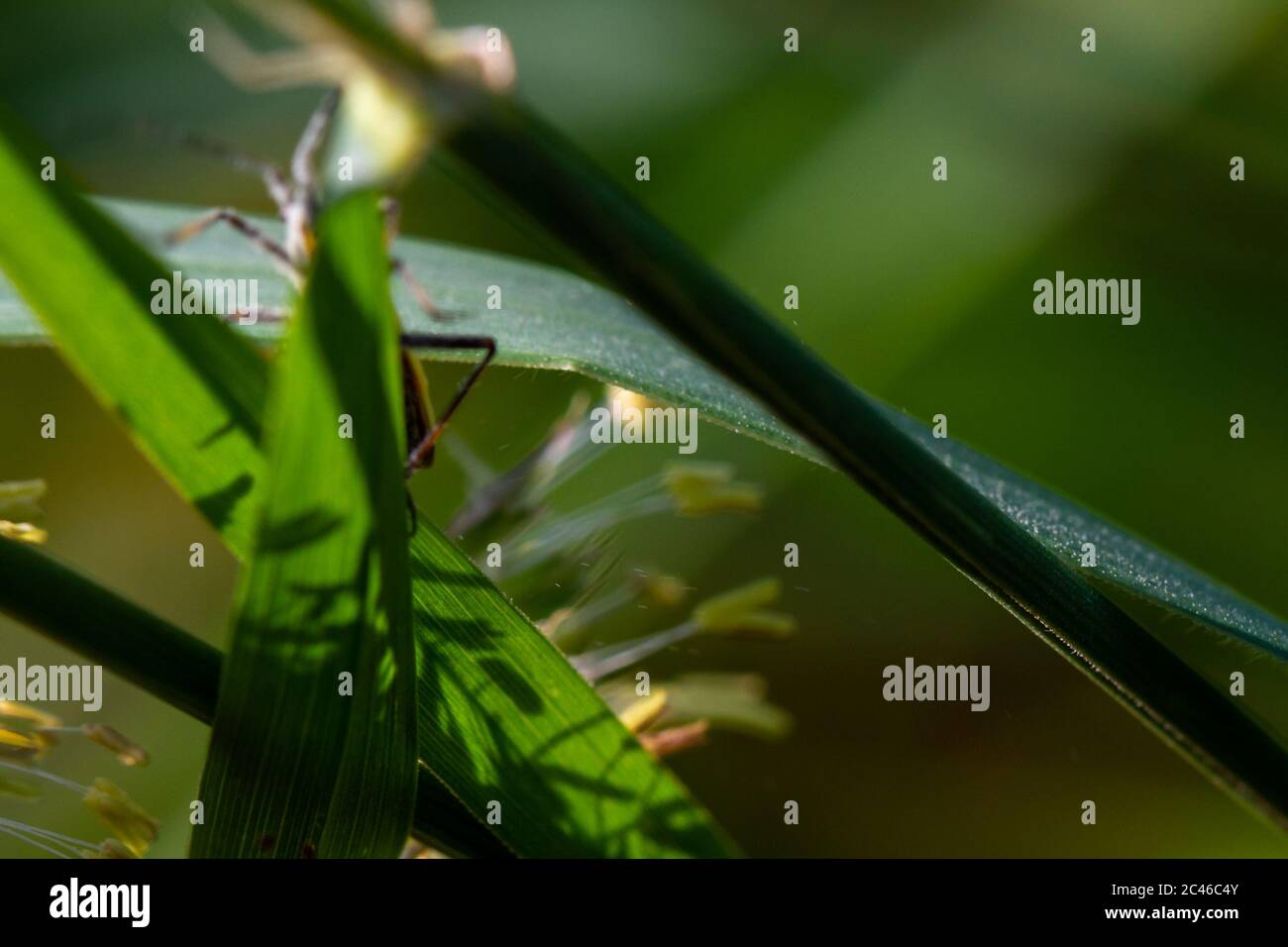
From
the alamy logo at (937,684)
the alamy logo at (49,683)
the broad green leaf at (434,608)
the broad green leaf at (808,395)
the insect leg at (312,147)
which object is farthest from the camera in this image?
the alamy logo at (937,684)

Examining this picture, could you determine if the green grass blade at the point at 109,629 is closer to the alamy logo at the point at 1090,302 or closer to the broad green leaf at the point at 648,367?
the broad green leaf at the point at 648,367

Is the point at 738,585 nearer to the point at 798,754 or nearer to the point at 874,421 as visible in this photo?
the point at 798,754

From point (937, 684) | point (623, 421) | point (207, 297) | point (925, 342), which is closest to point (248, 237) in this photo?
point (207, 297)

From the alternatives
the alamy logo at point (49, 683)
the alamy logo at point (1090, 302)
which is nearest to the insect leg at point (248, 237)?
the alamy logo at point (49, 683)

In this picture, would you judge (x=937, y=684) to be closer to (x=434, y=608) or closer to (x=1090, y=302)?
(x=1090, y=302)

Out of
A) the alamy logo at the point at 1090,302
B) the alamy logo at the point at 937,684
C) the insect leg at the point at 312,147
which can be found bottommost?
the alamy logo at the point at 937,684
